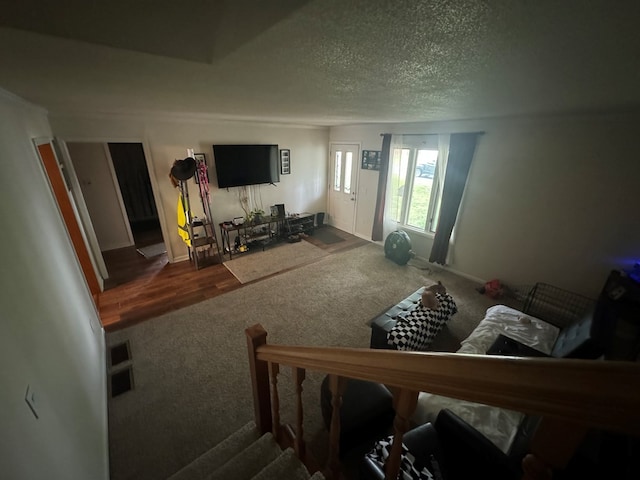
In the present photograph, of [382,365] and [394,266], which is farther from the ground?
[382,365]

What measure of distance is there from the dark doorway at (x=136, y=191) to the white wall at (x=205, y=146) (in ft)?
5.45

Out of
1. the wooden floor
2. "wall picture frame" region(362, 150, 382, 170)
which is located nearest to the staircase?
the wooden floor

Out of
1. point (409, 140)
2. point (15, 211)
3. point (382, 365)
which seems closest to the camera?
point (382, 365)

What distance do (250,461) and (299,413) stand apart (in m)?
0.53

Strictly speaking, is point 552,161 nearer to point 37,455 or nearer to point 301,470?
point 301,470

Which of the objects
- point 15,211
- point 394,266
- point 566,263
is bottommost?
point 394,266

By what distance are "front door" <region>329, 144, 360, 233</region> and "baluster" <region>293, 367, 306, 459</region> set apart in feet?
15.5

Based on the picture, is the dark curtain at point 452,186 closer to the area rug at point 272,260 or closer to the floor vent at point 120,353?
the area rug at point 272,260

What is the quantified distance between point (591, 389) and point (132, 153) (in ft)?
22.8

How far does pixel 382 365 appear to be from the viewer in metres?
0.59

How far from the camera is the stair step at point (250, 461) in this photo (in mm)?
1308

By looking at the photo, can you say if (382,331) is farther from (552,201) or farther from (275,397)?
(552,201)

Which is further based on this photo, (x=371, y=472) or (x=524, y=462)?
(x=371, y=472)

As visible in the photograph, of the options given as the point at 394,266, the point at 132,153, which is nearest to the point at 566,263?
the point at 394,266
